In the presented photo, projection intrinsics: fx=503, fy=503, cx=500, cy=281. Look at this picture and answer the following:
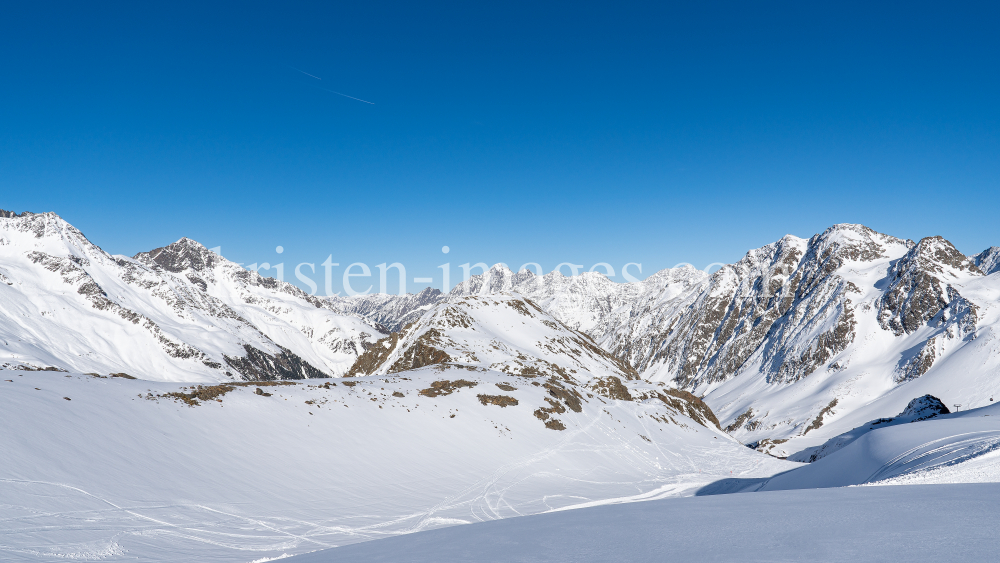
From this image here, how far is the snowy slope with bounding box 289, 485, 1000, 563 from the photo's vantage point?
257 inches

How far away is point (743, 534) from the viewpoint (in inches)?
301

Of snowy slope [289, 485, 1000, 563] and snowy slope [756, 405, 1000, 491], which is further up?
snowy slope [289, 485, 1000, 563]

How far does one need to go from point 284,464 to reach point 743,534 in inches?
1047

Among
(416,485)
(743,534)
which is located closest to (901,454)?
(743,534)

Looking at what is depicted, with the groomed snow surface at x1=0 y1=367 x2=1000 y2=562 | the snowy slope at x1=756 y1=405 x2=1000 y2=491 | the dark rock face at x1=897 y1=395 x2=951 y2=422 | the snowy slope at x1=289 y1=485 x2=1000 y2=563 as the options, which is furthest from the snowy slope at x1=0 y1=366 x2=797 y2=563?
the dark rock face at x1=897 y1=395 x2=951 y2=422

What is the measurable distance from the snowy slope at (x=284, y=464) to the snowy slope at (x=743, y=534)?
446 inches

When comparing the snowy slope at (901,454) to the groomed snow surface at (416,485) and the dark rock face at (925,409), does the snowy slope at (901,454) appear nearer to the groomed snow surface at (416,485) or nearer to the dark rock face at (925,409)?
the groomed snow surface at (416,485)

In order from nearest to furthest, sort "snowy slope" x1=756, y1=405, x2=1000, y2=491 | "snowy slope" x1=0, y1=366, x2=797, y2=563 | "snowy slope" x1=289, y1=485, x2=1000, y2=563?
"snowy slope" x1=289, y1=485, x2=1000, y2=563
"snowy slope" x1=756, y1=405, x2=1000, y2=491
"snowy slope" x1=0, y1=366, x2=797, y2=563

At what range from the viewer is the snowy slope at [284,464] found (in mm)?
16984

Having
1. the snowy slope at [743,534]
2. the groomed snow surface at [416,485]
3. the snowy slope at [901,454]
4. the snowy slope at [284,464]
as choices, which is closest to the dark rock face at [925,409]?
the snowy slope at [284,464]

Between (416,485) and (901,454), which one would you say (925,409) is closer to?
(901,454)

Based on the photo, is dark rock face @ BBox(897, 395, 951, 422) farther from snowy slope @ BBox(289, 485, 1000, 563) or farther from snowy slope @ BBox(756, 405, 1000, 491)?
snowy slope @ BBox(289, 485, 1000, 563)

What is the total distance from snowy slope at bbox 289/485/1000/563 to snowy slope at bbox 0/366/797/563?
11.3m

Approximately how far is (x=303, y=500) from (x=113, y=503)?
7993mm
